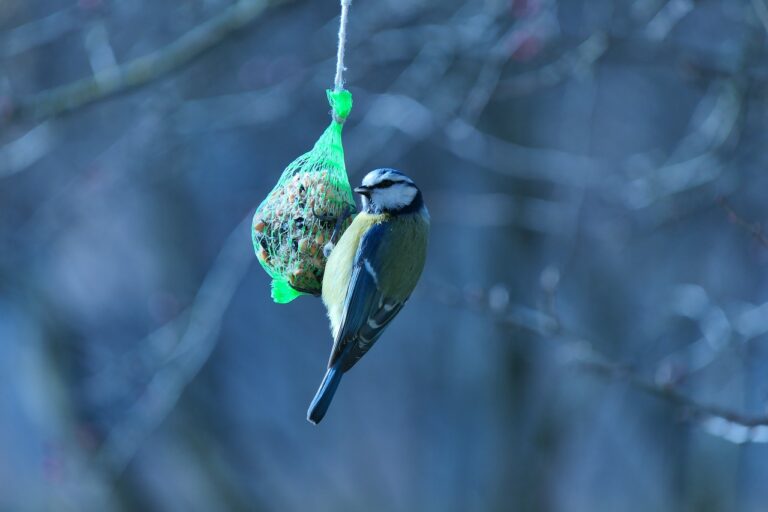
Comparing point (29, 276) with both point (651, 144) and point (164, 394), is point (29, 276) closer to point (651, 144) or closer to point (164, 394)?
point (164, 394)

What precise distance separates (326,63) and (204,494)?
3378mm

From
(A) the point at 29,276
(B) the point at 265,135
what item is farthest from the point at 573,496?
(A) the point at 29,276

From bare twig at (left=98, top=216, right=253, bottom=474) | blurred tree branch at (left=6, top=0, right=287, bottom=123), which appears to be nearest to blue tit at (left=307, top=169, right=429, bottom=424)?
blurred tree branch at (left=6, top=0, right=287, bottom=123)

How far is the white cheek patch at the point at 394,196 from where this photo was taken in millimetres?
2545

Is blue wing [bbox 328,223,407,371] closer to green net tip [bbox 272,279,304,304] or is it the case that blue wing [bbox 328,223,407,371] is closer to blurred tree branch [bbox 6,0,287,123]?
green net tip [bbox 272,279,304,304]

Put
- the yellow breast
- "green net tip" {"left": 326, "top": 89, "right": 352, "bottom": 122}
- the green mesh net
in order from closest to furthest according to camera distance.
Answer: "green net tip" {"left": 326, "top": 89, "right": 352, "bottom": 122}, the yellow breast, the green mesh net

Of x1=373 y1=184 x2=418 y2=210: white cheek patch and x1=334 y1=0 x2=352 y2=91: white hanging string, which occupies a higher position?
x1=334 y1=0 x2=352 y2=91: white hanging string

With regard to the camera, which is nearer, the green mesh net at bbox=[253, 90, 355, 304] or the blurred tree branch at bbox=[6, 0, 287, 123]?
the green mesh net at bbox=[253, 90, 355, 304]

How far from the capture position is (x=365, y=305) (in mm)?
2477

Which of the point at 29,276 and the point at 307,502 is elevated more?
the point at 29,276

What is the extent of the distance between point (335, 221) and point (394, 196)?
0.63 ft

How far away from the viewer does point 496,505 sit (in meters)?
5.77

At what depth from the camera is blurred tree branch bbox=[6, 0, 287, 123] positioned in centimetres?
349

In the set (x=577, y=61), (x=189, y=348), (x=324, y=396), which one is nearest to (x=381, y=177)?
(x=324, y=396)
